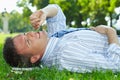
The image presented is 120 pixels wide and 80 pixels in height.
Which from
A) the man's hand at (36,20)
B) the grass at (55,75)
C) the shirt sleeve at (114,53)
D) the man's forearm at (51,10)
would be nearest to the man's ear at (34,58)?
the grass at (55,75)

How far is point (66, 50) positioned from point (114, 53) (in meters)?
0.69

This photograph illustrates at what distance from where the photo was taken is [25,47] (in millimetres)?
5832

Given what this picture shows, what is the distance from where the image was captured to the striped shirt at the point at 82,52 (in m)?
5.72

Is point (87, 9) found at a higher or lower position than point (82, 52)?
lower

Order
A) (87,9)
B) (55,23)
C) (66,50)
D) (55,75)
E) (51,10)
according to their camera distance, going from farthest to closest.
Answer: (87,9)
(55,23)
(51,10)
(66,50)
(55,75)

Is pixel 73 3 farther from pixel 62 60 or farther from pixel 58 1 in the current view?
pixel 62 60

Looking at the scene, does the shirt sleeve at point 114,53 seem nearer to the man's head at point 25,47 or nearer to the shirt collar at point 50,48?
the shirt collar at point 50,48

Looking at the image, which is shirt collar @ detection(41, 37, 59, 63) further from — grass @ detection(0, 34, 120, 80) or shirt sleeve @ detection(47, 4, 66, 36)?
shirt sleeve @ detection(47, 4, 66, 36)

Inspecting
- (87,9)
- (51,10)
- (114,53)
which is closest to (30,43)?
(51,10)

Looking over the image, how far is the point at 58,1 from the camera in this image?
170 feet

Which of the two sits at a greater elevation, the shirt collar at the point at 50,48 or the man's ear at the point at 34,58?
the shirt collar at the point at 50,48

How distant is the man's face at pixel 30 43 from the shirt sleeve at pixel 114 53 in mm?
911

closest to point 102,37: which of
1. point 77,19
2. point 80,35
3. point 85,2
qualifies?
point 80,35

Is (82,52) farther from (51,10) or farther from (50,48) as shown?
(51,10)
